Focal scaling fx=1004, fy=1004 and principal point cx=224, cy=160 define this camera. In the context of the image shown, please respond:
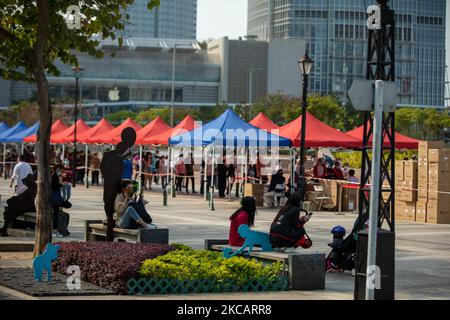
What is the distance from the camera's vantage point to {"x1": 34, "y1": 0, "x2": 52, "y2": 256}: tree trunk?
1644cm

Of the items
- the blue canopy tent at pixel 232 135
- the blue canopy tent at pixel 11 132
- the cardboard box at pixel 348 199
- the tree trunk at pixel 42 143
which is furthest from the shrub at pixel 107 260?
the blue canopy tent at pixel 11 132

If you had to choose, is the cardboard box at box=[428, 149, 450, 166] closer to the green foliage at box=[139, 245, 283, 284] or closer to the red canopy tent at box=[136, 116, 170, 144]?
the green foliage at box=[139, 245, 283, 284]

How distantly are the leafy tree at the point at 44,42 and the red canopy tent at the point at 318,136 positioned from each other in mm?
17319

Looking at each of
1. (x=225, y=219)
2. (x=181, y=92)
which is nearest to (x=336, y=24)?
(x=181, y=92)

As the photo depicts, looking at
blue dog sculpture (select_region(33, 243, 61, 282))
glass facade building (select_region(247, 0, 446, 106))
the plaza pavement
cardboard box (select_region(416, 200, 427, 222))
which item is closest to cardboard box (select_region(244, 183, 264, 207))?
the plaza pavement

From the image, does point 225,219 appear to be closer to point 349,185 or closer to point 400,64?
point 349,185

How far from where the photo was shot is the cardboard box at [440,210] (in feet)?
96.1

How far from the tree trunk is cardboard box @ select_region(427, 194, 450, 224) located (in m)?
15.4

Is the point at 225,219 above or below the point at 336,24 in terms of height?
below

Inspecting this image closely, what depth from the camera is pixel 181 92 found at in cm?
18988

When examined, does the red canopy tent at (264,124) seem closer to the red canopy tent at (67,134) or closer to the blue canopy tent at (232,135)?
the blue canopy tent at (232,135)

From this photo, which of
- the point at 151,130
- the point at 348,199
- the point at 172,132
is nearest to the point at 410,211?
the point at 348,199

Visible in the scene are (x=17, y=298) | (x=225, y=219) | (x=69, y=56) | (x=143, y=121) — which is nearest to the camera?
(x=17, y=298)
